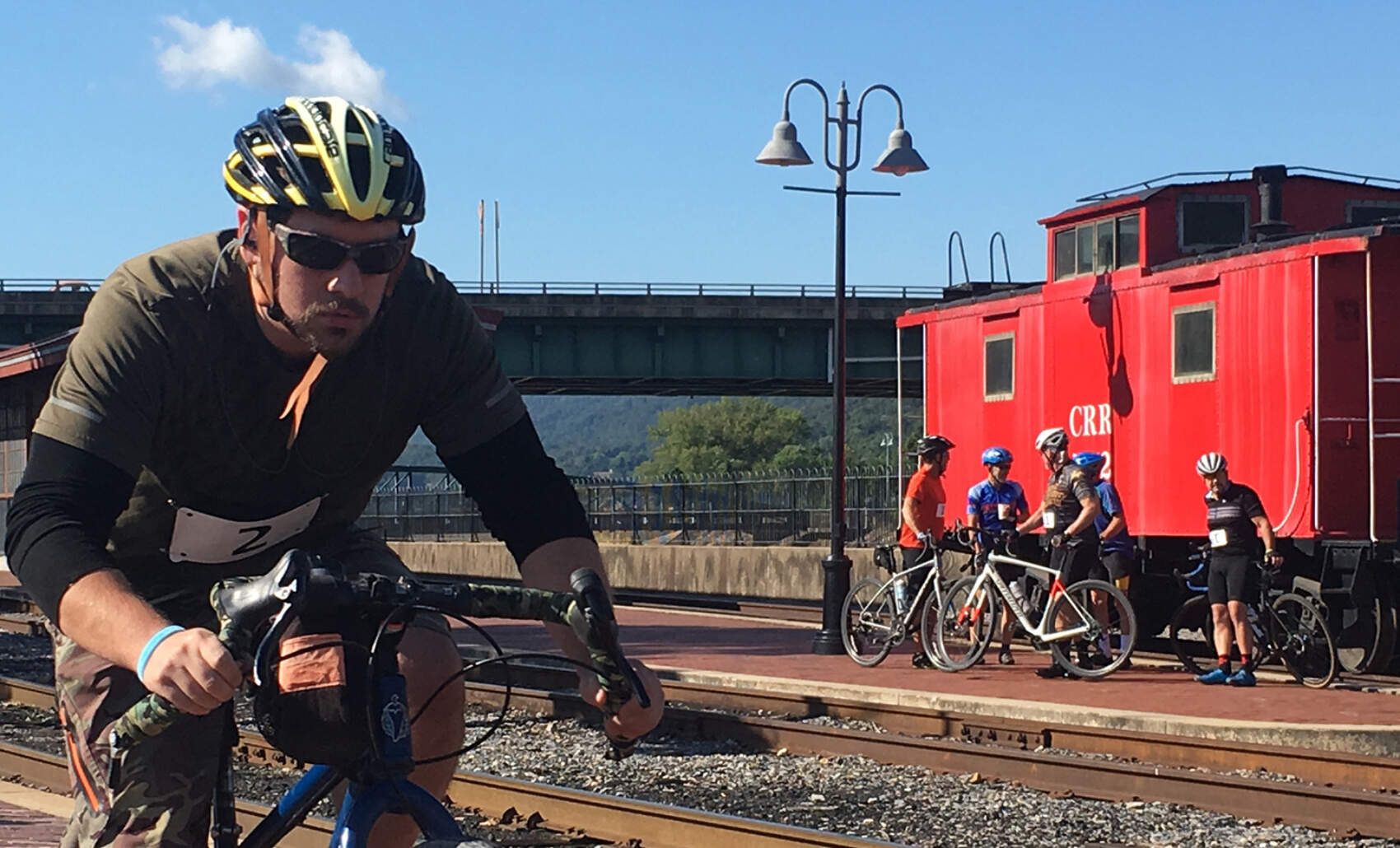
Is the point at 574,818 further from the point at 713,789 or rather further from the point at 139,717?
the point at 139,717

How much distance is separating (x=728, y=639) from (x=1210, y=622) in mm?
5016

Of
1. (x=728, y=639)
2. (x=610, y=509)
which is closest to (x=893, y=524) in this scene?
(x=610, y=509)

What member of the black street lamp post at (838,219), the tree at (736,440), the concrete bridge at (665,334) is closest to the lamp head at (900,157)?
the black street lamp post at (838,219)

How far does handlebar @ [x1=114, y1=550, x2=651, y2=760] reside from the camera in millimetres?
2496

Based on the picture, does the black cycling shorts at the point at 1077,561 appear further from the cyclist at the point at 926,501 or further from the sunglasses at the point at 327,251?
the sunglasses at the point at 327,251

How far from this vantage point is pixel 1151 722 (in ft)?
37.6

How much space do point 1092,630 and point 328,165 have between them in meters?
12.0

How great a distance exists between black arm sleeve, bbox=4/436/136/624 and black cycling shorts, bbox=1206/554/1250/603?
12.5m

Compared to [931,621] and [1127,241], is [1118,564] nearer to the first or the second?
[931,621]

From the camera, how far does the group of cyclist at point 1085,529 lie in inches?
567

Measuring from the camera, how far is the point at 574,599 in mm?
2621

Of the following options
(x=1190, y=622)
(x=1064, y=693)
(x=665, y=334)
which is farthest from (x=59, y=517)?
(x=665, y=334)

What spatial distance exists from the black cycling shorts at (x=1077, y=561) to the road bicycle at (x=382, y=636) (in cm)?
1266

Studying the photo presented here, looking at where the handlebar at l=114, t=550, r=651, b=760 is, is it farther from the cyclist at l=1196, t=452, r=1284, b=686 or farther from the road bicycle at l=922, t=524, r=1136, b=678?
the cyclist at l=1196, t=452, r=1284, b=686
